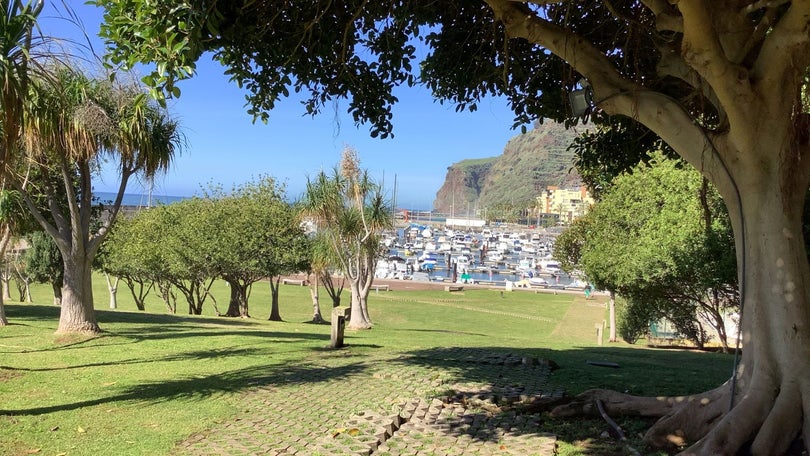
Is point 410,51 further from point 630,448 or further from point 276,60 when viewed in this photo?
point 630,448

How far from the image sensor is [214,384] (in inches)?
319

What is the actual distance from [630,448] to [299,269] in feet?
75.6

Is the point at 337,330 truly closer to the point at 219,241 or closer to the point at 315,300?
the point at 219,241

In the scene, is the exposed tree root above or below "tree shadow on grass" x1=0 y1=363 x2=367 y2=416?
above

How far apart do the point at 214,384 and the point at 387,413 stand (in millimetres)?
2881

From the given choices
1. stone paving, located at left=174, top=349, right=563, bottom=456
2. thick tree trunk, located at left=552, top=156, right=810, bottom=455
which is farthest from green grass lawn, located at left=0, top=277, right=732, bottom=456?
thick tree trunk, located at left=552, top=156, right=810, bottom=455

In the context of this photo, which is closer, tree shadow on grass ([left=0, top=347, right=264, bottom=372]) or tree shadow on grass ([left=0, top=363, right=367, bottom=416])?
tree shadow on grass ([left=0, top=363, right=367, bottom=416])

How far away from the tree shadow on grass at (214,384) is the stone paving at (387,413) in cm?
5

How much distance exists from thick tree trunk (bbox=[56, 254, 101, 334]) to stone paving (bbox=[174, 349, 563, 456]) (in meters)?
5.61

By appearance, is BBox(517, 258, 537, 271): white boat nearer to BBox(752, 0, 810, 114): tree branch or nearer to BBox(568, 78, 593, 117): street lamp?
BBox(568, 78, 593, 117): street lamp

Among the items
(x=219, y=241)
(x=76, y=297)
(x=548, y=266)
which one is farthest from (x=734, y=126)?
(x=548, y=266)

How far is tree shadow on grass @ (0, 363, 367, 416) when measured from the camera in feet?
22.6

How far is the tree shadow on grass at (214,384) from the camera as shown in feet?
22.6

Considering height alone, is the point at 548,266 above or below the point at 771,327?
below
